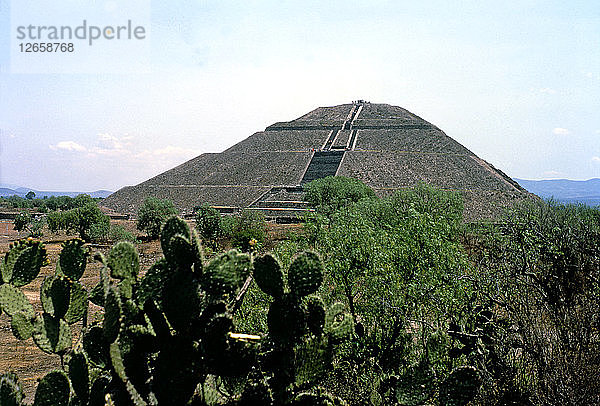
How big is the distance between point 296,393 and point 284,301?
558 millimetres

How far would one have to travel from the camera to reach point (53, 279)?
340cm

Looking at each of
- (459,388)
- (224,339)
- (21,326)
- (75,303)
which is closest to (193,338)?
(224,339)

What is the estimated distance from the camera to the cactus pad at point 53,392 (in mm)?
2979

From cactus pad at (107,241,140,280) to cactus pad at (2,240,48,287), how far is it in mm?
1170

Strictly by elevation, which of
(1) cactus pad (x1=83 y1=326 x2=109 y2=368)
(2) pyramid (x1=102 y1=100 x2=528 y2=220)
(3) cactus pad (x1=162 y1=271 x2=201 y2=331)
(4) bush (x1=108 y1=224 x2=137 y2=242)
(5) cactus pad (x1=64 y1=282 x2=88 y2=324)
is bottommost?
(4) bush (x1=108 y1=224 x2=137 y2=242)

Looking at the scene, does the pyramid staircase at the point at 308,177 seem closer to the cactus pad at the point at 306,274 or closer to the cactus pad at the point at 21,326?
the cactus pad at the point at 21,326

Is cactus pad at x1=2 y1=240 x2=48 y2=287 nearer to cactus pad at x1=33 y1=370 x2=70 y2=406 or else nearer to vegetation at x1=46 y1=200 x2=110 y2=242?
cactus pad at x1=33 y1=370 x2=70 y2=406

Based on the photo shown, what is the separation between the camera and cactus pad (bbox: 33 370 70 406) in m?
2.98

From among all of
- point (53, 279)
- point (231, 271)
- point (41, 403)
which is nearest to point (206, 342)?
point (231, 271)

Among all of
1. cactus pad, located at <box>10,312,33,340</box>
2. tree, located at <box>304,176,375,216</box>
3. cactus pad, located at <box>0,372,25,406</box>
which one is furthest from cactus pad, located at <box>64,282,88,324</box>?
tree, located at <box>304,176,375,216</box>

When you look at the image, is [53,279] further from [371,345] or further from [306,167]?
[306,167]

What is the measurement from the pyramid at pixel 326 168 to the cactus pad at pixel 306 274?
47.2 meters

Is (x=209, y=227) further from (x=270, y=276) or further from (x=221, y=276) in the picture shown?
(x=221, y=276)

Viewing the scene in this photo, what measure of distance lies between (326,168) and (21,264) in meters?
66.1
